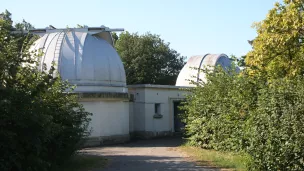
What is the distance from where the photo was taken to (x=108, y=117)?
863 inches

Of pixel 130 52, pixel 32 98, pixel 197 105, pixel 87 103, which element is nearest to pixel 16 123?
pixel 32 98

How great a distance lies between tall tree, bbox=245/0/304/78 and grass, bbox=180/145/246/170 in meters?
2.83

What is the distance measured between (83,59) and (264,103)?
12872mm

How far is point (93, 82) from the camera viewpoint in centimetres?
2141

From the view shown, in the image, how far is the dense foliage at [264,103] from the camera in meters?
9.52

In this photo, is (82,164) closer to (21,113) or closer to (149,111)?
(21,113)

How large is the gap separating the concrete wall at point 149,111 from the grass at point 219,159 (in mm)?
8655

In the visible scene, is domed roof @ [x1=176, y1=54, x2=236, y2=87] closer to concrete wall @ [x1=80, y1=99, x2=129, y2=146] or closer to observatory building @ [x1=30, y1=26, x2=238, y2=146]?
observatory building @ [x1=30, y1=26, x2=238, y2=146]

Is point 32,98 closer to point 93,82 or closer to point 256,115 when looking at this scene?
point 256,115

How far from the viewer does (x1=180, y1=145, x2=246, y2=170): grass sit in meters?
12.3

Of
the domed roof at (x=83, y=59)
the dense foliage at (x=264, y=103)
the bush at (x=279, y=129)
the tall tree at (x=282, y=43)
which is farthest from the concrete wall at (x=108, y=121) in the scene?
the bush at (x=279, y=129)

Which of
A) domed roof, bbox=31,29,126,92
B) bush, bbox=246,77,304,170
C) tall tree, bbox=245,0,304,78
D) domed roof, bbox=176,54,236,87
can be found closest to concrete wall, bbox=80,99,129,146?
domed roof, bbox=31,29,126,92

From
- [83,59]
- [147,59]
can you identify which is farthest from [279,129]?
[147,59]

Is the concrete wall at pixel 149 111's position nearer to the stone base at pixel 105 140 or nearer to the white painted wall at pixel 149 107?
the white painted wall at pixel 149 107
